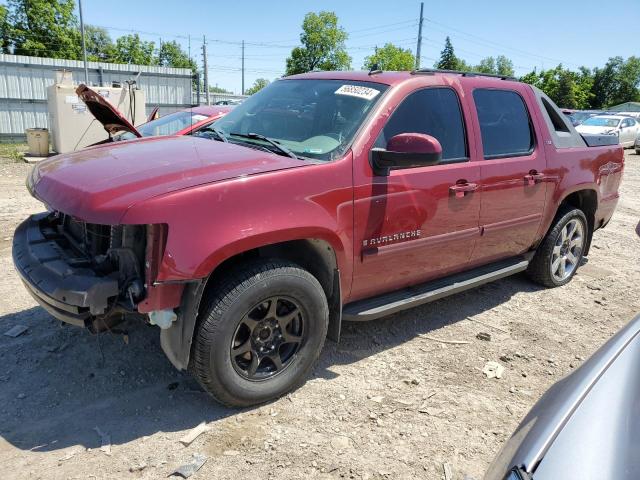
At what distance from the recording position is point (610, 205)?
18.0 feet

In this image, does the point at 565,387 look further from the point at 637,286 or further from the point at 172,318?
the point at 637,286

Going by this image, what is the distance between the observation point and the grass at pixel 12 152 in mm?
13594

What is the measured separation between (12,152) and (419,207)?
49.4 feet

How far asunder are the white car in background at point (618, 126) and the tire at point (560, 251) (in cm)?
1635

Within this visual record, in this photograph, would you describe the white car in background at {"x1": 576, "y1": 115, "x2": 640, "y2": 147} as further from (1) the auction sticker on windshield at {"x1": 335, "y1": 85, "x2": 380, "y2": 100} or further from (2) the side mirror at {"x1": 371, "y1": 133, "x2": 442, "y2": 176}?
(2) the side mirror at {"x1": 371, "y1": 133, "x2": 442, "y2": 176}

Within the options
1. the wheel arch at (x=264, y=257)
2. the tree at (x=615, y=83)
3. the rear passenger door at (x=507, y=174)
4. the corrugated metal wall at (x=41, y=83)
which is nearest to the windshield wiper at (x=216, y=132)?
the wheel arch at (x=264, y=257)

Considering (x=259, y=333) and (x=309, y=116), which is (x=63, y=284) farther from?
(x=309, y=116)

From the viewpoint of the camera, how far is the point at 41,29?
1523 inches

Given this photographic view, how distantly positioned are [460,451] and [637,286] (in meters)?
3.80

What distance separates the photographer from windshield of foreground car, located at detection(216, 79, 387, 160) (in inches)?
127

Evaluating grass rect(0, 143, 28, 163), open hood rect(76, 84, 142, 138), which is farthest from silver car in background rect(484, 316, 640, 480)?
grass rect(0, 143, 28, 163)

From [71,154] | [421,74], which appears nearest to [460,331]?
[421,74]

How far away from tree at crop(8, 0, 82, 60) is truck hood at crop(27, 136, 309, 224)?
139 feet

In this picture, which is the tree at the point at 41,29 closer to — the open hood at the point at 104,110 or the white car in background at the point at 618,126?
the white car in background at the point at 618,126
